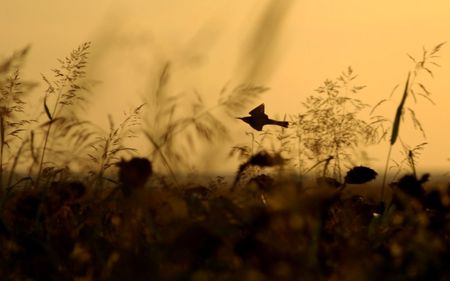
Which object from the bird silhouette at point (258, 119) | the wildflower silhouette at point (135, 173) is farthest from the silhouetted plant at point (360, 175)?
the wildflower silhouette at point (135, 173)

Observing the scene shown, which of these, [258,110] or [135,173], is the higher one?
[258,110]

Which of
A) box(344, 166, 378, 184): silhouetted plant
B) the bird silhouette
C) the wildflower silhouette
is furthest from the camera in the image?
box(344, 166, 378, 184): silhouetted plant

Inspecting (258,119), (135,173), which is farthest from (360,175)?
(135,173)

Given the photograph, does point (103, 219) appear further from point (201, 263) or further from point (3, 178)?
point (201, 263)

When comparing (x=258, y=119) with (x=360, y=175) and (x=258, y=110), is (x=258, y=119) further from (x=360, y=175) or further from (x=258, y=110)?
(x=360, y=175)

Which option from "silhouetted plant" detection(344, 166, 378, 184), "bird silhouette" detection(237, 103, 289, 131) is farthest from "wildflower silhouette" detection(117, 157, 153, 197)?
"silhouetted plant" detection(344, 166, 378, 184)

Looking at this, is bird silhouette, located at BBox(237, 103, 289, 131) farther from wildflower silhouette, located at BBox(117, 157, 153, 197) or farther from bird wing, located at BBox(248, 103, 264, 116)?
wildflower silhouette, located at BBox(117, 157, 153, 197)

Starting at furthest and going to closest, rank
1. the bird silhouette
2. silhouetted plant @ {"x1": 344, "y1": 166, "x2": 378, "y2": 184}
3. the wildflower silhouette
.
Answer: silhouetted plant @ {"x1": 344, "y1": 166, "x2": 378, "y2": 184} < the bird silhouette < the wildflower silhouette

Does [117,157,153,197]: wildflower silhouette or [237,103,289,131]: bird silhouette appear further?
[237,103,289,131]: bird silhouette

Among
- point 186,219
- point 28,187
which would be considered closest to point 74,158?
point 28,187

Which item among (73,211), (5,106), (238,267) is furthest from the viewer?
(5,106)

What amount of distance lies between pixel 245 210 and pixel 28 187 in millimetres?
997

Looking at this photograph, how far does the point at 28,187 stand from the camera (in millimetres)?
2477

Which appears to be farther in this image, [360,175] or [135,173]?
[360,175]
